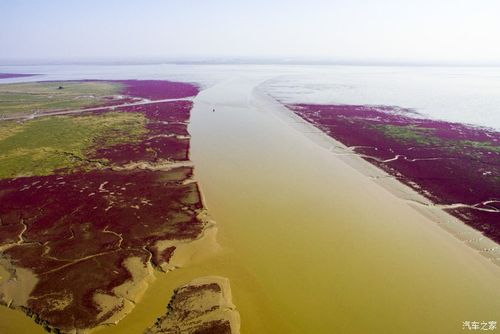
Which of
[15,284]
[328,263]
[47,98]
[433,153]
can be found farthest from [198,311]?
[47,98]

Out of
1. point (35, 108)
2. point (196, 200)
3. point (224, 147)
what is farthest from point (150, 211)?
point (35, 108)

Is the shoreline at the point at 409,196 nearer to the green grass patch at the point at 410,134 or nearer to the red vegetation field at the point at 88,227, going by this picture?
the green grass patch at the point at 410,134

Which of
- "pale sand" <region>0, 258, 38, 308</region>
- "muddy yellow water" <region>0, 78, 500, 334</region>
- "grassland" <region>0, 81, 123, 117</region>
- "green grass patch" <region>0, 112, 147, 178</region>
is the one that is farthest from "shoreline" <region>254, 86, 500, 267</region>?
"grassland" <region>0, 81, 123, 117</region>

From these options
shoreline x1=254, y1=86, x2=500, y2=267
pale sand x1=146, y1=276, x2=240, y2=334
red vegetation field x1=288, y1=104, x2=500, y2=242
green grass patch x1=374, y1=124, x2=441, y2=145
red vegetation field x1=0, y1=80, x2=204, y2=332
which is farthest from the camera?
green grass patch x1=374, y1=124, x2=441, y2=145

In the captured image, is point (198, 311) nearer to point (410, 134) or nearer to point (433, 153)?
point (433, 153)

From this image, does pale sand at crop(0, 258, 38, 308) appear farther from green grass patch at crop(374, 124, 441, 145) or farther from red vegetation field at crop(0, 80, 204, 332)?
green grass patch at crop(374, 124, 441, 145)

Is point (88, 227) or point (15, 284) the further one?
point (88, 227)

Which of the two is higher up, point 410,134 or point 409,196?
point 410,134
